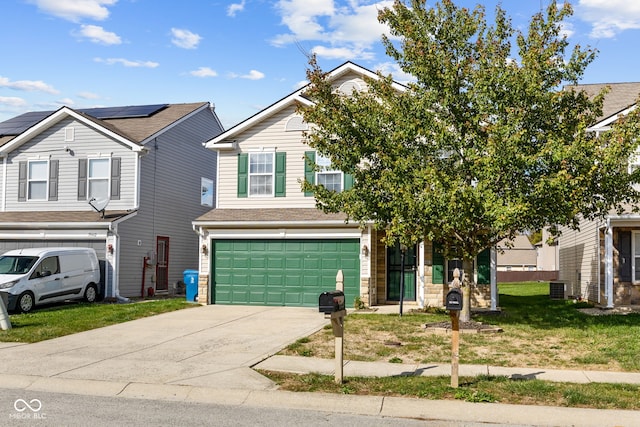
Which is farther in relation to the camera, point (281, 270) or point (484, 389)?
point (281, 270)

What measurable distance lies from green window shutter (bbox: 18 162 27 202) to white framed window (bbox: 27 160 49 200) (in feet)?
0.40

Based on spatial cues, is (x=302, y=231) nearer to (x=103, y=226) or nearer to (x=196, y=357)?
(x=103, y=226)

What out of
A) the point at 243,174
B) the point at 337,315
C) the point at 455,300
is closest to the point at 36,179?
the point at 243,174

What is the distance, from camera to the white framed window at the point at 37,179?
2453 cm


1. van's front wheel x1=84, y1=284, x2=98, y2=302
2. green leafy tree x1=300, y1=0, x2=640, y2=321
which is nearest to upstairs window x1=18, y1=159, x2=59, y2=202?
van's front wheel x1=84, y1=284, x2=98, y2=302

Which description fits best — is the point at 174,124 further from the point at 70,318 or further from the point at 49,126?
→ the point at 70,318

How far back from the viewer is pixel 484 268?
64.7ft

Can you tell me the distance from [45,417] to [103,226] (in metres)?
15.2

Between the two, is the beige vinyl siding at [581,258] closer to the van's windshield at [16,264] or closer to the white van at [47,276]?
the white van at [47,276]

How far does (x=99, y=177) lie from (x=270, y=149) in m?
7.01

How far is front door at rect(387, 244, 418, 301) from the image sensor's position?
20.7 meters

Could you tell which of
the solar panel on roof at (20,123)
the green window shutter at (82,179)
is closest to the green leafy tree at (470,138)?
the green window shutter at (82,179)

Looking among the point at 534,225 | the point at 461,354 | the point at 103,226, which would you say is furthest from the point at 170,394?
the point at 103,226

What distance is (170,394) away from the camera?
8.93 m
